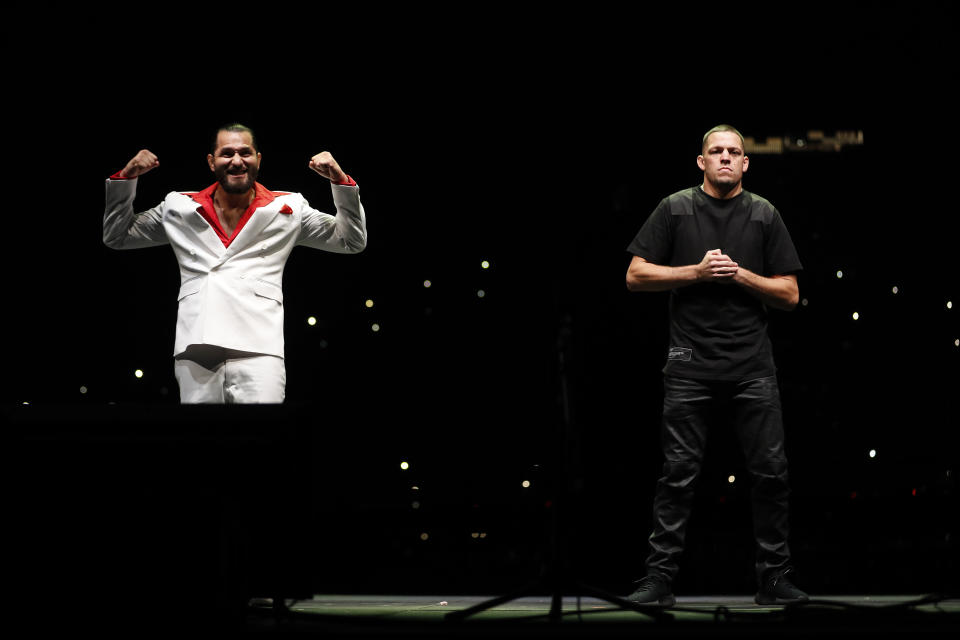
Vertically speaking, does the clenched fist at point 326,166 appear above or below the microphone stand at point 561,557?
above

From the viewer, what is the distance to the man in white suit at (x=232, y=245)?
3586mm

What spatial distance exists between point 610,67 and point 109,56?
7.29 ft

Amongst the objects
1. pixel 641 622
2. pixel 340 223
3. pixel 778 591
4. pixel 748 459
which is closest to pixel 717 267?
pixel 748 459

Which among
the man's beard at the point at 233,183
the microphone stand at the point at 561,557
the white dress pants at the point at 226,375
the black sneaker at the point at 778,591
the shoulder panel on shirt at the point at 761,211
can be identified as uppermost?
the man's beard at the point at 233,183

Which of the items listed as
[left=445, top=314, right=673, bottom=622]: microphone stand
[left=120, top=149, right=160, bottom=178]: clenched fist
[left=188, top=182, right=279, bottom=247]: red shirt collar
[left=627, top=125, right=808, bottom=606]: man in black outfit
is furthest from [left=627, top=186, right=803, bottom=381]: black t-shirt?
[left=120, top=149, right=160, bottom=178]: clenched fist

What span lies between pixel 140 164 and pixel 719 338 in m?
2.11

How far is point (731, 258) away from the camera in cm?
349

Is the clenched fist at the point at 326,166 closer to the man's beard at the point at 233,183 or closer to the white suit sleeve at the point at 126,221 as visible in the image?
Result: the man's beard at the point at 233,183

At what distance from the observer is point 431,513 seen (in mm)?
4508

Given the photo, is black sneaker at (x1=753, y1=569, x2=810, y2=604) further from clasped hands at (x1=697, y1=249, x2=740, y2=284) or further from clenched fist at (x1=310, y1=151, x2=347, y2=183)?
clenched fist at (x1=310, y1=151, x2=347, y2=183)

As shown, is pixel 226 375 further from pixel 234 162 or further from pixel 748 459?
pixel 748 459

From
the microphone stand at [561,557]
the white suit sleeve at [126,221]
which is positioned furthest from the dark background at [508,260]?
the microphone stand at [561,557]

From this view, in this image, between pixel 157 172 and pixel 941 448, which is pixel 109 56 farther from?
pixel 941 448

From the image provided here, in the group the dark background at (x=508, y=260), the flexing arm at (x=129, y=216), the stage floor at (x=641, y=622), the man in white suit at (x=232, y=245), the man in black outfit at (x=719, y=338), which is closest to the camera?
the stage floor at (x=641, y=622)
